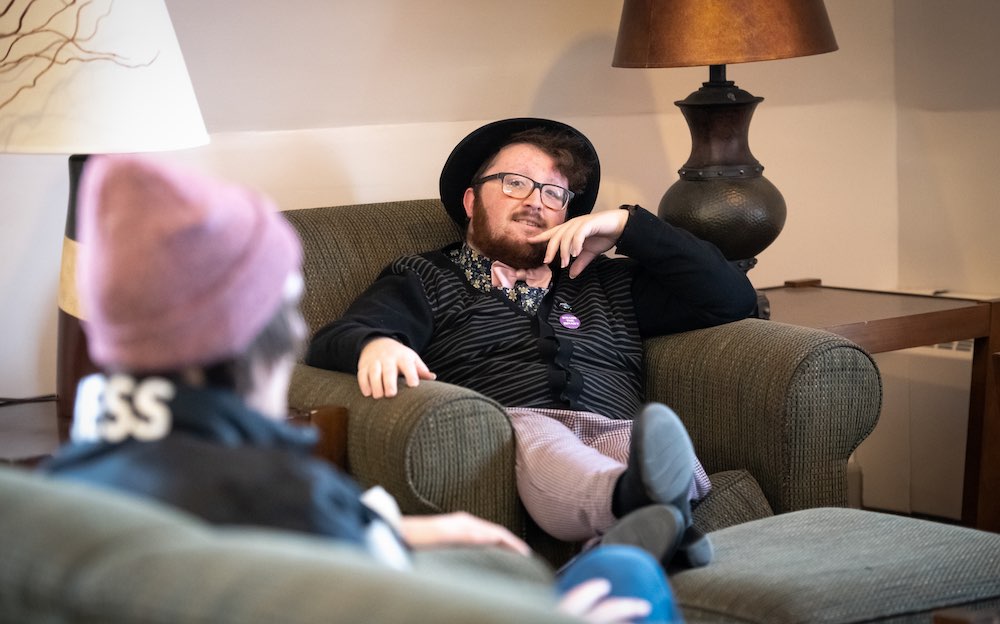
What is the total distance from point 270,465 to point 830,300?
2198 mm

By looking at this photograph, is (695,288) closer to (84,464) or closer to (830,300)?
(830,300)

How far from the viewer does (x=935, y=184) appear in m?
3.22

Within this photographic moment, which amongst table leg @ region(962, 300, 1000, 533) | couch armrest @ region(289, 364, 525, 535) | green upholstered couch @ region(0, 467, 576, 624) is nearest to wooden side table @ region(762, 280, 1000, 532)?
table leg @ region(962, 300, 1000, 533)

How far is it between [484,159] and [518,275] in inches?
10.8

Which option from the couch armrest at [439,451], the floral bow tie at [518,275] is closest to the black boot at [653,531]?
the couch armrest at [439,451]

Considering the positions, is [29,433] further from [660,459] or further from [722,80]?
[722,80]

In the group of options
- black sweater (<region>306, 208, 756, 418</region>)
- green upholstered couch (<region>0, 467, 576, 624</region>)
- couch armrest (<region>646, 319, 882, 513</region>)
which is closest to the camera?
green upholstered couch (<region>0, 467, 576, 624</region>)

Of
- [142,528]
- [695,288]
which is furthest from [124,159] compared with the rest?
[695,288]

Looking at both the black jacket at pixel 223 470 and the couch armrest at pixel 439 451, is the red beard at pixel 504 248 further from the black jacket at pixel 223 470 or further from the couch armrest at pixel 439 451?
the black jacket at pixel 223 470

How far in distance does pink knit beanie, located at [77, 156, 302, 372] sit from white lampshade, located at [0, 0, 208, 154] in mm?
985

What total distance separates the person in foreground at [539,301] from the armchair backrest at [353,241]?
0.07 meters

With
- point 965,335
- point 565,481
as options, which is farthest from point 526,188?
point 965,335

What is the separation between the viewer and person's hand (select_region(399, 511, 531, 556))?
3.98ft

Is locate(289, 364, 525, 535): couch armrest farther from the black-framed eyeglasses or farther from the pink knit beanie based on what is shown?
the pink knit beanie
